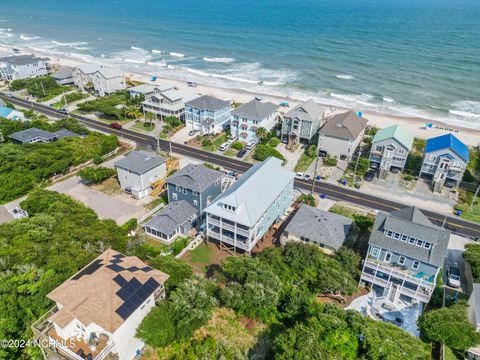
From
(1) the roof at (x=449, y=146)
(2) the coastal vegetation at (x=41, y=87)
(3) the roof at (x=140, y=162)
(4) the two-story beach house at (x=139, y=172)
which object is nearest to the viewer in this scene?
(3) the roof at (x=140, y=162)

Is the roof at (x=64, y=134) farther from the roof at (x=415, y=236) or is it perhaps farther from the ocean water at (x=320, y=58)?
the roof at (x=415, y=236)

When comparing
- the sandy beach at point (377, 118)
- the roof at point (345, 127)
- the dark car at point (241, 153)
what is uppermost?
the roof at point (345, 127)

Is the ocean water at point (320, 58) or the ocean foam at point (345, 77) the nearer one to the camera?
the ocean water at point (320, 58)

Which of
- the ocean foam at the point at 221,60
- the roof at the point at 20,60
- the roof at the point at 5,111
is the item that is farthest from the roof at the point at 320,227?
the ocean foam at the point at 221,60

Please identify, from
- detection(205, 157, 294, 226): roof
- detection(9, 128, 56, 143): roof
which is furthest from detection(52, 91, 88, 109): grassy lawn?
detection(205, 157, 294, 226): roof

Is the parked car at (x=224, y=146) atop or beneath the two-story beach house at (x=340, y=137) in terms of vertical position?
beneath

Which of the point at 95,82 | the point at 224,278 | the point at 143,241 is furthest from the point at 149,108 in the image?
the point at 224,278

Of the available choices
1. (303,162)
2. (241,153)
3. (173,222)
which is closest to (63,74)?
(241,153)
